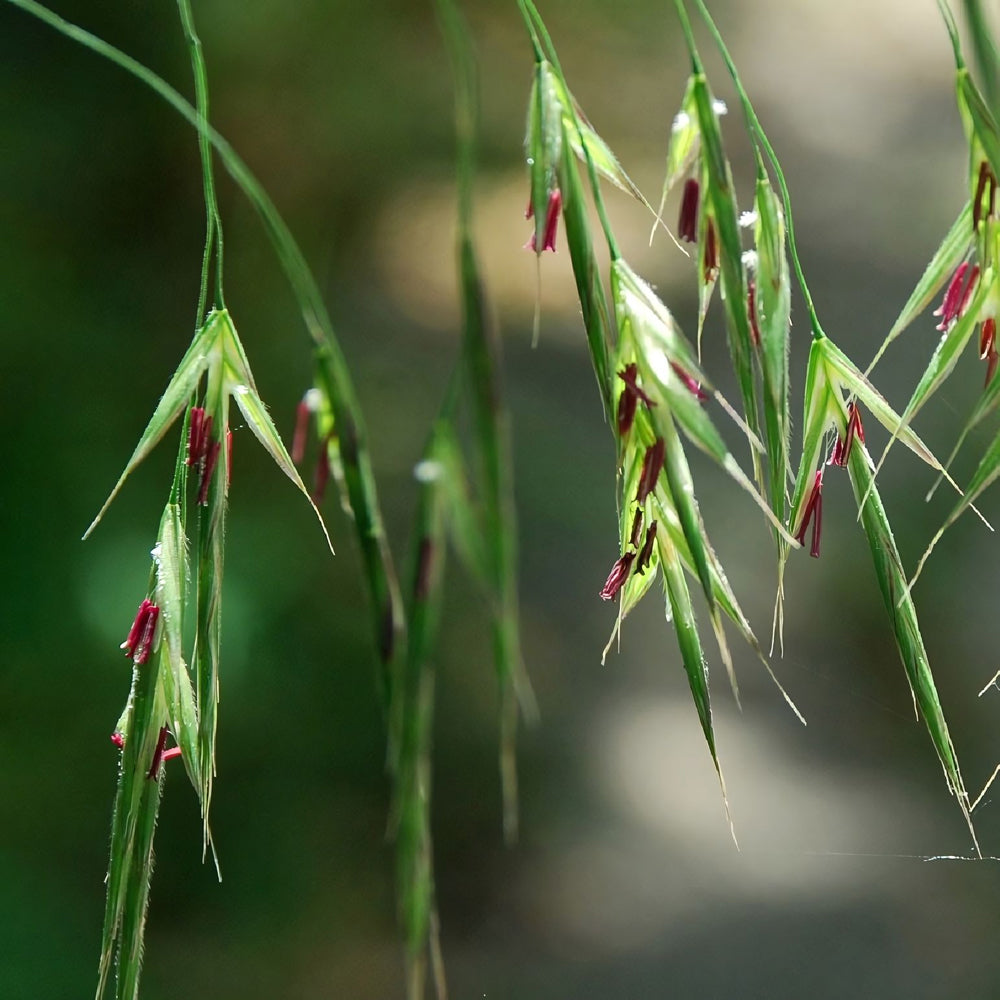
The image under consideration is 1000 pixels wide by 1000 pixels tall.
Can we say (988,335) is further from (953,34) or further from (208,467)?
(208,467)

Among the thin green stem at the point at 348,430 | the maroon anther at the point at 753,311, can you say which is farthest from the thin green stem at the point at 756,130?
the thin green stem at the point at 348,430

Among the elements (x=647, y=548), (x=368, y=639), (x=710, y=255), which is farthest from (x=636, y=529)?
(x=368, y=639)

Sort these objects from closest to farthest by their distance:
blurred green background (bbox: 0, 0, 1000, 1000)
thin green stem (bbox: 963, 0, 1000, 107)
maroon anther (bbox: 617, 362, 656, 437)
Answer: thin green stem (bbox: 963, 0, 1000, 107), maroon anther (bbox: 617, 362, 656, 437), blurred green background (bbox: 0, 0, 1000, 1000)

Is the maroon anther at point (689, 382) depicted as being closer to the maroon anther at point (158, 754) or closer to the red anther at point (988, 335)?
the red anther at point (988, 335)

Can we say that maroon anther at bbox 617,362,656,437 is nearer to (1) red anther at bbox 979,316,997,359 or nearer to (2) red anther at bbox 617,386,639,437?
(2) red anther at bbox 617,386,639,437

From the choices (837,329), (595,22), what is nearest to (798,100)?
(837,329)

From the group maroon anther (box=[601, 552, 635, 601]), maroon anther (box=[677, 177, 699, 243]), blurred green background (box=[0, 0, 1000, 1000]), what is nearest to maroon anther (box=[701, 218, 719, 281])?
maroon anther (box=[677, 177, 699, 243])

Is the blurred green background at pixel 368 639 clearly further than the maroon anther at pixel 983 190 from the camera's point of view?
Yes
